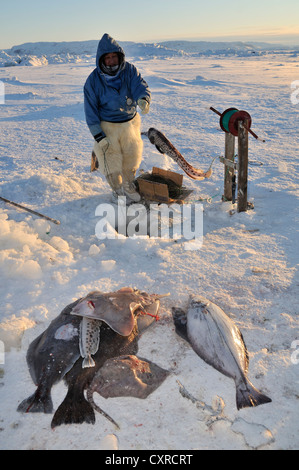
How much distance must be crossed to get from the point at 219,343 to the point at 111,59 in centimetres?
378

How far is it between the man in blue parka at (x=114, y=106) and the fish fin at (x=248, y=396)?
3493 mm

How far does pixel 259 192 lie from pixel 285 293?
2.71m

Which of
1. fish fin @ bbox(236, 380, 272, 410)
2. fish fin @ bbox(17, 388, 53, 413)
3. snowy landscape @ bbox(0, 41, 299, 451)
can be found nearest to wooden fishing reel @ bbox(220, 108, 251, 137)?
snowy landscape @ bbox(0, 41, 299, 451)

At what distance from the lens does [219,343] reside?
8.36ft

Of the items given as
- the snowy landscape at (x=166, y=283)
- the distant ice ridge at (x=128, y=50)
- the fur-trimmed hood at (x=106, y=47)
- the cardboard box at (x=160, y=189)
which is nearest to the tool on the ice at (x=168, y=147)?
the cardboard box at (x=160, y=189)

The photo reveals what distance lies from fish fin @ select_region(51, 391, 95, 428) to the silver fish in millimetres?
941

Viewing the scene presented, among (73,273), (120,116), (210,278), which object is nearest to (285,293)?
(210,278)

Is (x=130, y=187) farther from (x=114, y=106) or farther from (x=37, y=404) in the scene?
(x=37, y=404)

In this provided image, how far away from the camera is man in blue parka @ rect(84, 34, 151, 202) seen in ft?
14.2

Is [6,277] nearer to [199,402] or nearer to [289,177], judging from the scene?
[199,402]

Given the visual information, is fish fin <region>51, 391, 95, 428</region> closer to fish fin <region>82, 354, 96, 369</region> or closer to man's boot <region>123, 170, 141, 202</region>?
fish fin <region>82, 354, 96, 369</region>

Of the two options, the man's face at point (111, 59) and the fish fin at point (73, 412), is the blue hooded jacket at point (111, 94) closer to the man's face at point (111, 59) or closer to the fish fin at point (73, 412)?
the man's face at point (111, 59)

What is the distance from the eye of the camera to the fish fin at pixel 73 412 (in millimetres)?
2168
